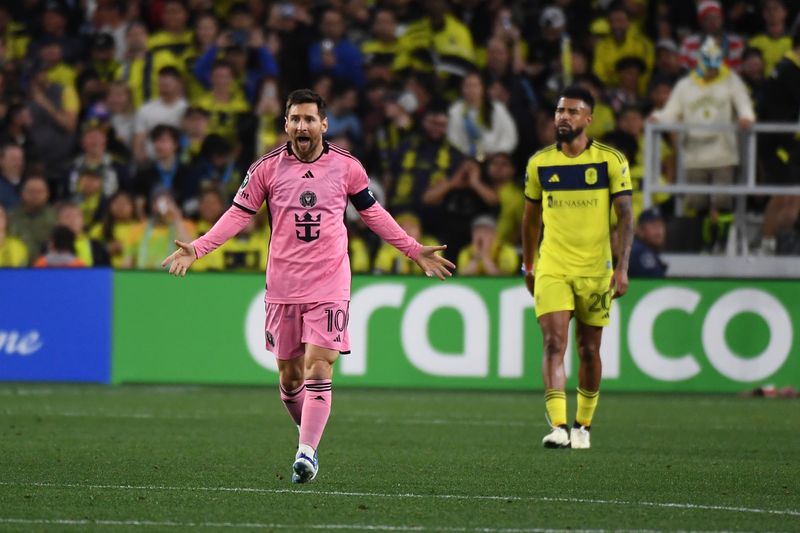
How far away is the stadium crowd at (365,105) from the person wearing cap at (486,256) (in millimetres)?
22

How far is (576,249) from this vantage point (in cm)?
1069

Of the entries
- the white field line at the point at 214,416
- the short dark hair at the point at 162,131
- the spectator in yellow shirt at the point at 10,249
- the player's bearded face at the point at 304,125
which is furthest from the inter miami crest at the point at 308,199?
the short dark hair at the point at 162,131

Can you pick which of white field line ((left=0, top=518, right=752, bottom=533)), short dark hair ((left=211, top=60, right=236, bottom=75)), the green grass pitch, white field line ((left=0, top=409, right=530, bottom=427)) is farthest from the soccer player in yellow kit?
short dark hair ((left=211, top=60, right=236, bottom=75))

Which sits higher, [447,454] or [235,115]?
[235,115]

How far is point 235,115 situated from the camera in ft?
62.0

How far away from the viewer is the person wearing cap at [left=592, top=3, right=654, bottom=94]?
62.4ft

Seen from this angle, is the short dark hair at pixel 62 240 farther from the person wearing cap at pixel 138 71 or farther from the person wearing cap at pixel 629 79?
the person wearing cap at pixel 629 79

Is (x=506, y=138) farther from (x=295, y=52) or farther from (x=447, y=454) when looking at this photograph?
(x=447, y=454)

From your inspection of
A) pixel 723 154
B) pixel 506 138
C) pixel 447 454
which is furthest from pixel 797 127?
pixel 447 454

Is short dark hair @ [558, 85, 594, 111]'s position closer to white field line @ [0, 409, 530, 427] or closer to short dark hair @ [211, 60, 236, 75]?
white field line @ [0, 409, 530, 427]

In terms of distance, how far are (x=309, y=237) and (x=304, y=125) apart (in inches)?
23.8

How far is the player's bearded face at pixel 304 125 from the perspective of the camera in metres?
8.51

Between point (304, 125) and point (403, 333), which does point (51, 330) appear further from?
point (304, 125)

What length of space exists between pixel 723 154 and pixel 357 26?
5466 millimetres
